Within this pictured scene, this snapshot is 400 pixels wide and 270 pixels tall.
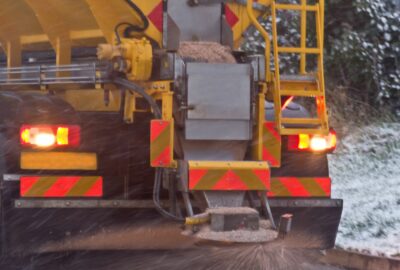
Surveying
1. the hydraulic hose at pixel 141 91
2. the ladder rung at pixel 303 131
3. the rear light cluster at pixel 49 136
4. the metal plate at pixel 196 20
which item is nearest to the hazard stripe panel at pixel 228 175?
the ladder rung at pixel 303 131

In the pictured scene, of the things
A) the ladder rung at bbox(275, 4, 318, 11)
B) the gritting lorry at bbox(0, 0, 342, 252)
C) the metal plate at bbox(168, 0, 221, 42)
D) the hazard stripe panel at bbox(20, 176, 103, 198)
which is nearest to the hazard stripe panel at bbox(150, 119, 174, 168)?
the gritting lorry at bbox(0, 0, 342, 252)

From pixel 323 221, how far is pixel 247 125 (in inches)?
42.3

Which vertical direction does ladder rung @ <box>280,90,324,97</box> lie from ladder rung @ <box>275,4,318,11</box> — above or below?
below

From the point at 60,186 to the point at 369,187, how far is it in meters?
4.76

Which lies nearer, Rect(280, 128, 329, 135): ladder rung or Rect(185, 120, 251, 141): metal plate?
Rect(185, 120, 251, 141): metal plate

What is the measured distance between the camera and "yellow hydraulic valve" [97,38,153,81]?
537 cm

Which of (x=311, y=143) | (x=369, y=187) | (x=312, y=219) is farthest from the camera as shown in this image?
(x=369, y=187)

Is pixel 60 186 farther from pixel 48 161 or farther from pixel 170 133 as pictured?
pixel 170 133

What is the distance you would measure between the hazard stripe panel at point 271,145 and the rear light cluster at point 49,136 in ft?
4.17

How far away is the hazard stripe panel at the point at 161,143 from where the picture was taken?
5.23 m

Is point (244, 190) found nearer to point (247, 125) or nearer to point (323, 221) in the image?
point (247, 125)

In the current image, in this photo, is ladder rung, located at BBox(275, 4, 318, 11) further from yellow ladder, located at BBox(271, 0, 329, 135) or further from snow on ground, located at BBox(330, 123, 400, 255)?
snow on ground, located at BBox(330, 123, 400, 255)

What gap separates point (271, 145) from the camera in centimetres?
554

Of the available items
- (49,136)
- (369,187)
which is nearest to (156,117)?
(49,136)
